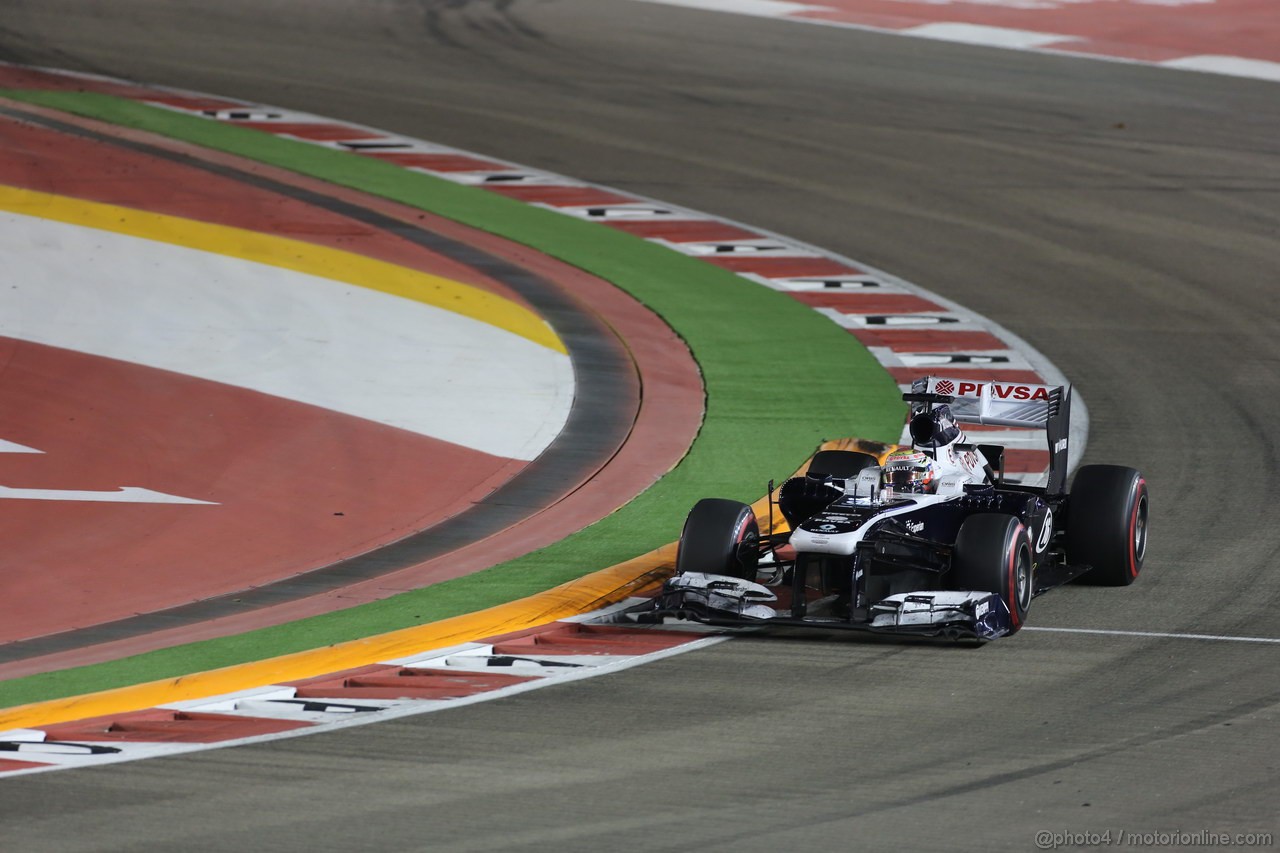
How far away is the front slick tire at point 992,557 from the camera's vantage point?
1190cm

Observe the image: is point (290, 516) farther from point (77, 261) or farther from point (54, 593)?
point (77, 261)

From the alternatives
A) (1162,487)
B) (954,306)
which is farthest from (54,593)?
(954,306)

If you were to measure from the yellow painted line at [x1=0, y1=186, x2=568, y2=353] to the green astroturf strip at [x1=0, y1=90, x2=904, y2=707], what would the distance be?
1772 mm

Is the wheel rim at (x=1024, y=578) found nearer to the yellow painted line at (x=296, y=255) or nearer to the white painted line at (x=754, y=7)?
the yellow painted line at (x=296, y=255)

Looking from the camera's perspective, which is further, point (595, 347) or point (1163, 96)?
point (1163, 96)

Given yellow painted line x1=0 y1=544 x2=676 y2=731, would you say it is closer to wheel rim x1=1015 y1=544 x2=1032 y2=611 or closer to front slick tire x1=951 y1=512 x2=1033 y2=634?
front slick tire x1=951 y1=512 x2=1033 y2=634

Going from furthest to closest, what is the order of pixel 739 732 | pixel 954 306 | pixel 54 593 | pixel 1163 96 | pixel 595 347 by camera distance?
pixel 1163 96 < pixel 954 306 < pixel 595 347 < pixel 54 593 < pixel 739 732

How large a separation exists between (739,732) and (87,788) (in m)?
3.37

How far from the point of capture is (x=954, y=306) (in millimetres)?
21500

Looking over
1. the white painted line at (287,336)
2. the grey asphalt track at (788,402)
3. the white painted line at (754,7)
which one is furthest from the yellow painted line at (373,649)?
the white painted line at (754,7)

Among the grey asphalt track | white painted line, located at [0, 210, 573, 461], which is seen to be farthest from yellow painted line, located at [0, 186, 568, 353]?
the grey asphalt track

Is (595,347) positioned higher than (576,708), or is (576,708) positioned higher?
(595,347)

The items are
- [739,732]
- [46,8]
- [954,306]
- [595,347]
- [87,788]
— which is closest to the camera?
[87,788]

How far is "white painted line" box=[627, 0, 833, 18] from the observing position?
38.2 metres
